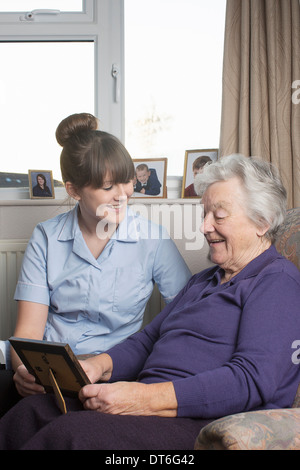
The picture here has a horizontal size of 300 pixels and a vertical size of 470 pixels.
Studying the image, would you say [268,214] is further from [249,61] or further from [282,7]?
[282,7]

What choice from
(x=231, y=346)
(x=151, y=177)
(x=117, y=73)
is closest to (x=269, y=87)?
(x=151, y=177)

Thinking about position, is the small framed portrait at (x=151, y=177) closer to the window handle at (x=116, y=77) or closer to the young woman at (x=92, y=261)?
the window handle at (x=116, y=77)

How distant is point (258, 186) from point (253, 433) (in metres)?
0.64

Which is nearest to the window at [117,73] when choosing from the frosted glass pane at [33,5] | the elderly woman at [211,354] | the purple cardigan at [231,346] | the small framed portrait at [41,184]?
the frosted glass pane at [33,5]

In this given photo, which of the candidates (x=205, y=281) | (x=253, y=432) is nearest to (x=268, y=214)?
(x=205, y=281)

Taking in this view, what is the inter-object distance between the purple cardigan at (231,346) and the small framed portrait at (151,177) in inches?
39.3

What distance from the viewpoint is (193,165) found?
230 cm

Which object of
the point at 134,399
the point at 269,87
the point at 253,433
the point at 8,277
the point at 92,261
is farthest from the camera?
the point at 8,277

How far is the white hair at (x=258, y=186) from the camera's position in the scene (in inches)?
47.3

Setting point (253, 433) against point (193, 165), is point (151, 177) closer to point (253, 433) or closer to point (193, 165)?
point (193, 165)

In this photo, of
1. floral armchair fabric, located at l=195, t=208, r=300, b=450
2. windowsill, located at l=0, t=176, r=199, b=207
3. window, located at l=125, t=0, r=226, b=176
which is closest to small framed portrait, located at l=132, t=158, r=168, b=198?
windowsill, located at l=0, t=176, r=199, b=207

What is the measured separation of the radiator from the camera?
2.25m

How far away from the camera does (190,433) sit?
0.95 metres
